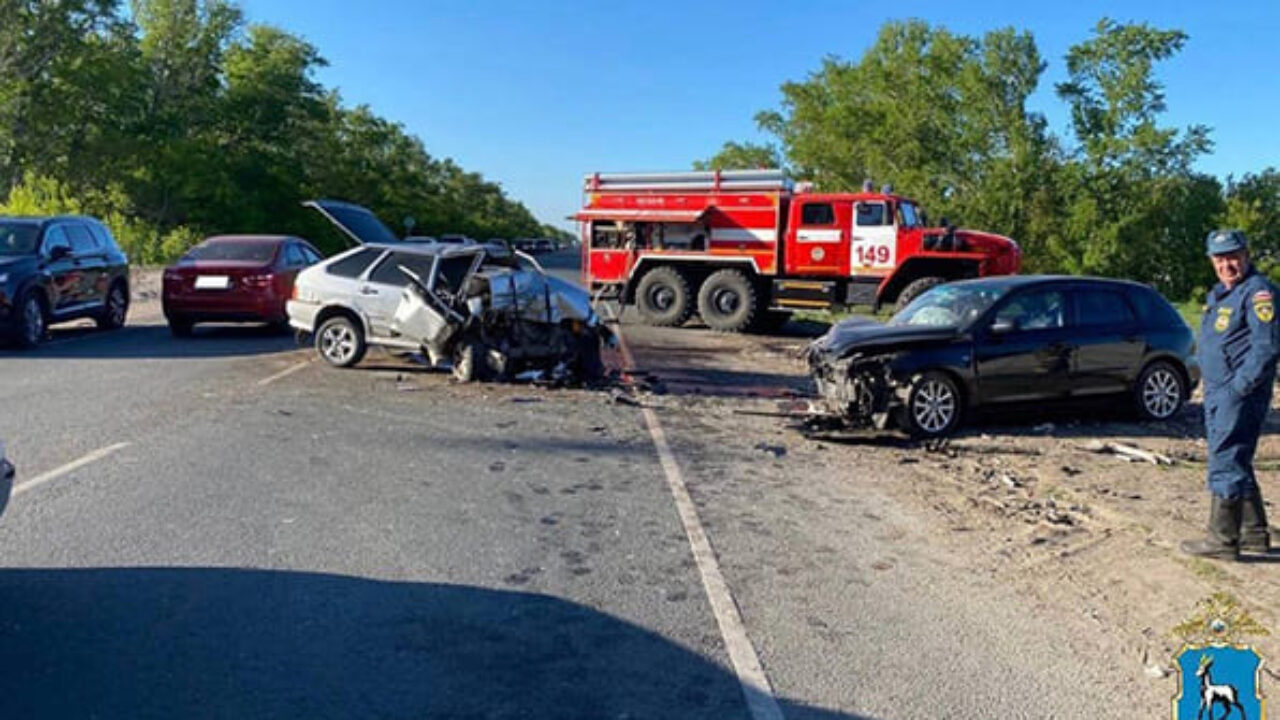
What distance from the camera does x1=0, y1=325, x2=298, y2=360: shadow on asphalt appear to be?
498 inches

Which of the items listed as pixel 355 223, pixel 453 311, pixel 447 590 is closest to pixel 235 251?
pixel 355 223

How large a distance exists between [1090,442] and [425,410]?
20.5 feet

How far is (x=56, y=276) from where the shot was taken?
1354cm

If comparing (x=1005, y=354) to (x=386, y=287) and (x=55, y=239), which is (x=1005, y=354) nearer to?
(x=386, y=287)

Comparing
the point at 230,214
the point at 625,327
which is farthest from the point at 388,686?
the point at 230,214

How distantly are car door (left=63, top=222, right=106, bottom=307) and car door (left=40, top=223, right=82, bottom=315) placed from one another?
88 millimetres

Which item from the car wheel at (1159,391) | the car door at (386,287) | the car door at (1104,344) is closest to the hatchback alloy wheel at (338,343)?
the car door at (386,287)

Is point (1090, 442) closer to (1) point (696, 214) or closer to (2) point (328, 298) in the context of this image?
(2) point (328, 298)

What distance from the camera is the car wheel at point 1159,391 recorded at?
9.98 meters

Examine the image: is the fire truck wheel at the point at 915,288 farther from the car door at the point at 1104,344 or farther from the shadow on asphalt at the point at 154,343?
the shadow on asphalt at the point at 154,343

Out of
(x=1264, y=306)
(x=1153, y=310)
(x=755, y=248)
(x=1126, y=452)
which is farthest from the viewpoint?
(x=755, y=248)

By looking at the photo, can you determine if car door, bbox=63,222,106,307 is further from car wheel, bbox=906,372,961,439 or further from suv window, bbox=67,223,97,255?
car wheel, bbox=906,372,961,439

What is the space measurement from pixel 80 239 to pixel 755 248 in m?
11.7

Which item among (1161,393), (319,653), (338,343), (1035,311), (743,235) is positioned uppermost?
Answer: (743,235)
